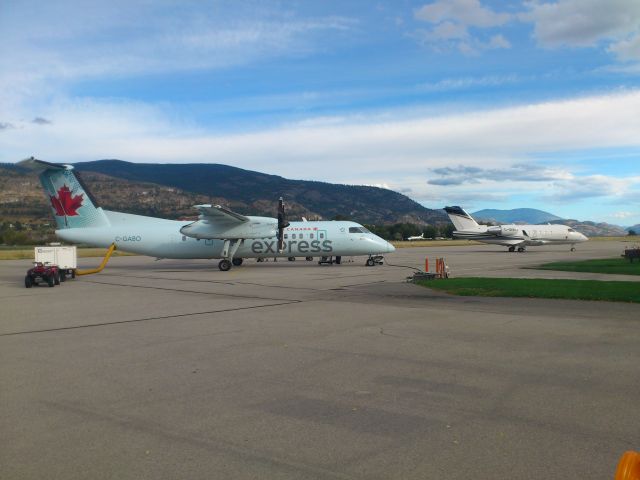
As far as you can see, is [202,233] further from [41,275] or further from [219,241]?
[41,275]

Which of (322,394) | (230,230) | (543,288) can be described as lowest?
(322,394)

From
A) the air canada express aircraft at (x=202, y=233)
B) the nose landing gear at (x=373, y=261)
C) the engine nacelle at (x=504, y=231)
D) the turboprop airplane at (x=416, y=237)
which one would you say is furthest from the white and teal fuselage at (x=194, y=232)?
the turboprop airplane at (x=416, y=237)

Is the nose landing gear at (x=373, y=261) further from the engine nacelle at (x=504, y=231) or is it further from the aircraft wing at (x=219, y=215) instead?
the engine nacelle at (x=504, y=231)

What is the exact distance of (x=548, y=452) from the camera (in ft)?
15.6

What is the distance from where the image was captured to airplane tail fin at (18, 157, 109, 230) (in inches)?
1117

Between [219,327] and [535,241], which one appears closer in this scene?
[219,327]

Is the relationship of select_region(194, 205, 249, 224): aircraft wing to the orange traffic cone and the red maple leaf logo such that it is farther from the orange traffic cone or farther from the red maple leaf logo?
the orange traffic cone

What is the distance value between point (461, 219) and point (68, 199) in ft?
137

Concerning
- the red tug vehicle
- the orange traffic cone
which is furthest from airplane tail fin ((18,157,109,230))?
the orange traffic cone

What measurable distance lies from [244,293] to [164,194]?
5635 inches

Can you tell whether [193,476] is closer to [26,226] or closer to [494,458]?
[494,458]

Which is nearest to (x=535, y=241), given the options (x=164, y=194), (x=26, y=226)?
(x=26, y=226)

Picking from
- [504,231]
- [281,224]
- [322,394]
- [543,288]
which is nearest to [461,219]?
[504,231]

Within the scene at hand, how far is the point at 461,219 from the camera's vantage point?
5753 cm
